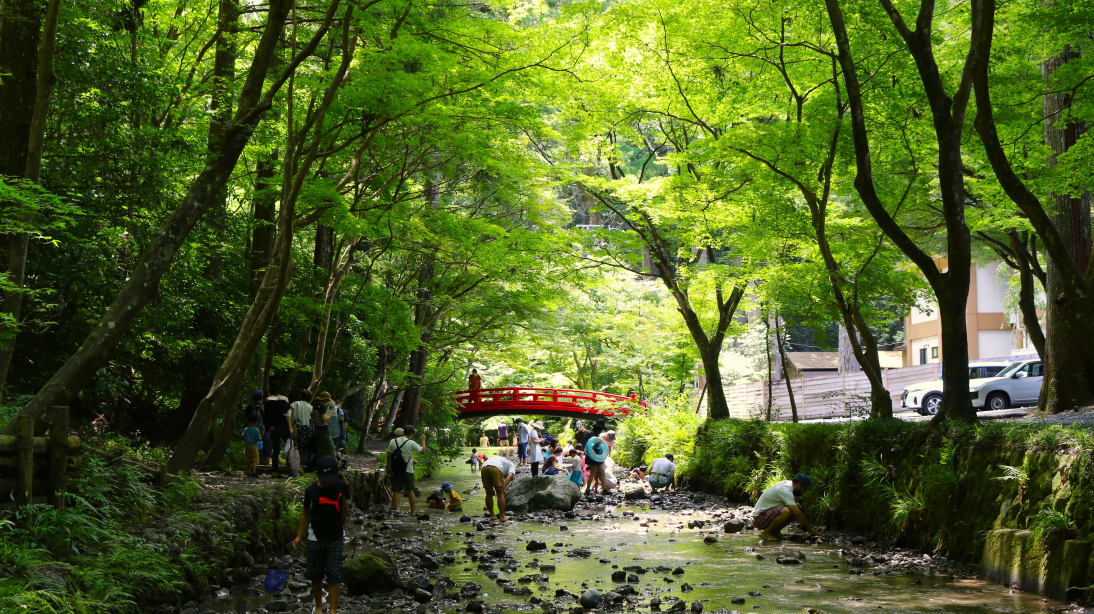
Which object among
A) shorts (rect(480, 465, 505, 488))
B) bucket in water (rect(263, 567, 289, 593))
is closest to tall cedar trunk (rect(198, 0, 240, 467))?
shorts (rect(480, 465, 505, 488))

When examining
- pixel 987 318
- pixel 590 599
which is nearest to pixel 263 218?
pixel 590 599

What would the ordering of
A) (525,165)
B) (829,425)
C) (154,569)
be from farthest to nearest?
(525,165), (829,425), (154,569)

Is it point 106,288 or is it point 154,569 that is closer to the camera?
point 154,569

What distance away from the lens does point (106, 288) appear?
10.3 m

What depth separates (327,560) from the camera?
21.7 feet

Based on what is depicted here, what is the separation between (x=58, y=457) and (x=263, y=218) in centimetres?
762

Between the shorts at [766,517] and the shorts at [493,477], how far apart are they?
4284 mm

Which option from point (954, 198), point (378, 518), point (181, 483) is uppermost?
point (954, 198)

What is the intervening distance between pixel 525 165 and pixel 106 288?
7.89m

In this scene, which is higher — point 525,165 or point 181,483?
point 525,165

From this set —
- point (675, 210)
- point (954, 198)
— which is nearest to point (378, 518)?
point (675, 210)

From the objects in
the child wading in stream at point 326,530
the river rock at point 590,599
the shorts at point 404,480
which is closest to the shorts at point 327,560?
the child wading in stream at point 326,530

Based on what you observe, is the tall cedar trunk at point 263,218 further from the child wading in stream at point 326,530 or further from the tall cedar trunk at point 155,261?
the child wading in stream at point 326,530

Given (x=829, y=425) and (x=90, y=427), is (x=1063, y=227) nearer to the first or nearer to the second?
(x=829, y=425)
